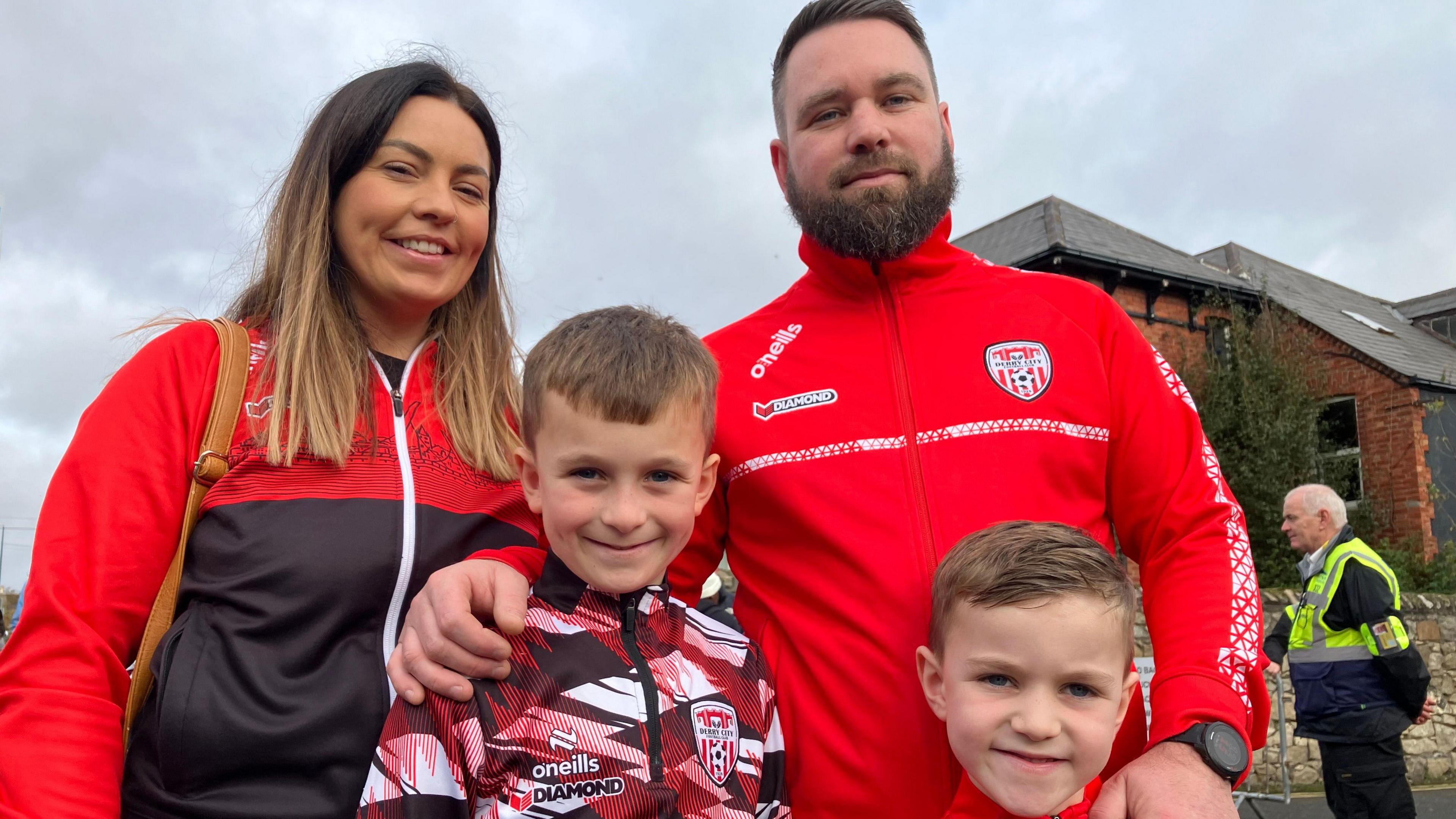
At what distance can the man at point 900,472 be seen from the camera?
1.78 metres

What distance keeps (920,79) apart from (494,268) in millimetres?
1224

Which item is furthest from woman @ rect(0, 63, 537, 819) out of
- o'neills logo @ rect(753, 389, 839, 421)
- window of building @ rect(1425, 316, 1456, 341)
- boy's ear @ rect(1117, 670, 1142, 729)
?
window of building @ rect(1425, 316, 1456, 341)

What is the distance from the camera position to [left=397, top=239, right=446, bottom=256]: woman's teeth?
7.10 feet

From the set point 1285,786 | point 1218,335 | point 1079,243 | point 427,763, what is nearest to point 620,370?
point 427,763

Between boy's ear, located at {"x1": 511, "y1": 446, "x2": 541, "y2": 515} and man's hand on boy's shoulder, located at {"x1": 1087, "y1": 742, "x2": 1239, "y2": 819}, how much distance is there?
3.82 feet

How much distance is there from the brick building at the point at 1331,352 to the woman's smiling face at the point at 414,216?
554 inches

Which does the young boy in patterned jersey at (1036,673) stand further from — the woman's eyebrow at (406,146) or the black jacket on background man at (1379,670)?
the black jacket on background man at (1379,670)

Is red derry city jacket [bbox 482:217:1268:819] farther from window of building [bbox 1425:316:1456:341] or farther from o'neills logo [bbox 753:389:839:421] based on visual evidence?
window of building [bbox 1425:316:1456:341]

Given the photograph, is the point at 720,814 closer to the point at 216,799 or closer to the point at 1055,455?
the point at 216,799

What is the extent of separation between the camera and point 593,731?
1661 millimetres

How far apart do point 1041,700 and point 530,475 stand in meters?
1.04

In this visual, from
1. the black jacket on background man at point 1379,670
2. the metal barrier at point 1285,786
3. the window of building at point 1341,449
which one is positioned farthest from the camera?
the window of building at point 1341,449

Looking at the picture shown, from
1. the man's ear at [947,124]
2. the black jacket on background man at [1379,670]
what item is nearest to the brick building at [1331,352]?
the black jacket on background man at [1379,670]

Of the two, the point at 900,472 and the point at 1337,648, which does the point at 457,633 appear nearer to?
the point at 900,472
